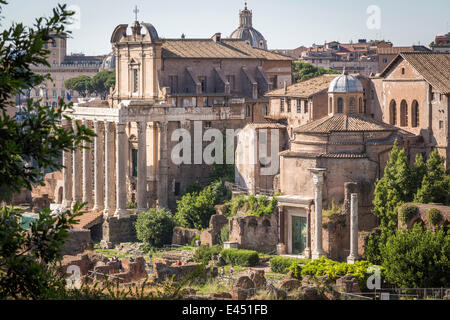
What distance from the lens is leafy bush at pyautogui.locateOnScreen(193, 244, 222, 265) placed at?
144ft

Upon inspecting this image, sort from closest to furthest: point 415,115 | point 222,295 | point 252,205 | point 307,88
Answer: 1. point 222,295
2. point 252,205
3. point 415,115
4. point 307,88

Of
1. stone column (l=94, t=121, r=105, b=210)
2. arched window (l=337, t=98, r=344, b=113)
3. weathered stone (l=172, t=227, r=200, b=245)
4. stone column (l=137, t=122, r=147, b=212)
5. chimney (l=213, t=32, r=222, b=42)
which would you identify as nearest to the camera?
arched window (l=337, t=98, r=344, b=113)

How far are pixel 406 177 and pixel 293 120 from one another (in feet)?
40.9

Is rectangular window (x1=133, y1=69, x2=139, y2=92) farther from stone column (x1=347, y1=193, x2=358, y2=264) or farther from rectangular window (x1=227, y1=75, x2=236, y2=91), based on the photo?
stone column (x1=347, y1=193, x2=358, y2=264)

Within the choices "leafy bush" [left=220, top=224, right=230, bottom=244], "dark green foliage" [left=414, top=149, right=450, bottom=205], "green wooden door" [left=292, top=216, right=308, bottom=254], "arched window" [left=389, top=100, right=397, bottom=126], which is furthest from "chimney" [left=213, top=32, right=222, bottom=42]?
"dark green foliage" [left=414, top=149, right=450, bottom=205]

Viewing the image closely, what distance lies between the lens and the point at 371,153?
43312mm

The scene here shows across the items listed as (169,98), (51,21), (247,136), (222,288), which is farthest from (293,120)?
(51,21)

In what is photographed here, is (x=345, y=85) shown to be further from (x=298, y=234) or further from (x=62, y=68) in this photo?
(x=62, y=68)

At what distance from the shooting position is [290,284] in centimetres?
3469

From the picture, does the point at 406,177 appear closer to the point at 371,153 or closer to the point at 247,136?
the point at 371,153

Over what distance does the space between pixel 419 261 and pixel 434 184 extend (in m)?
7.53

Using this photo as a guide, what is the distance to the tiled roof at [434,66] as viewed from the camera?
4538 centimetres

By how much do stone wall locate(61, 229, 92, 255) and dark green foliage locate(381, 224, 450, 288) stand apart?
Result: 18.0 meters

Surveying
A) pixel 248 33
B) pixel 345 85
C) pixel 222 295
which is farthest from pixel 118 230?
pixel 248 33
